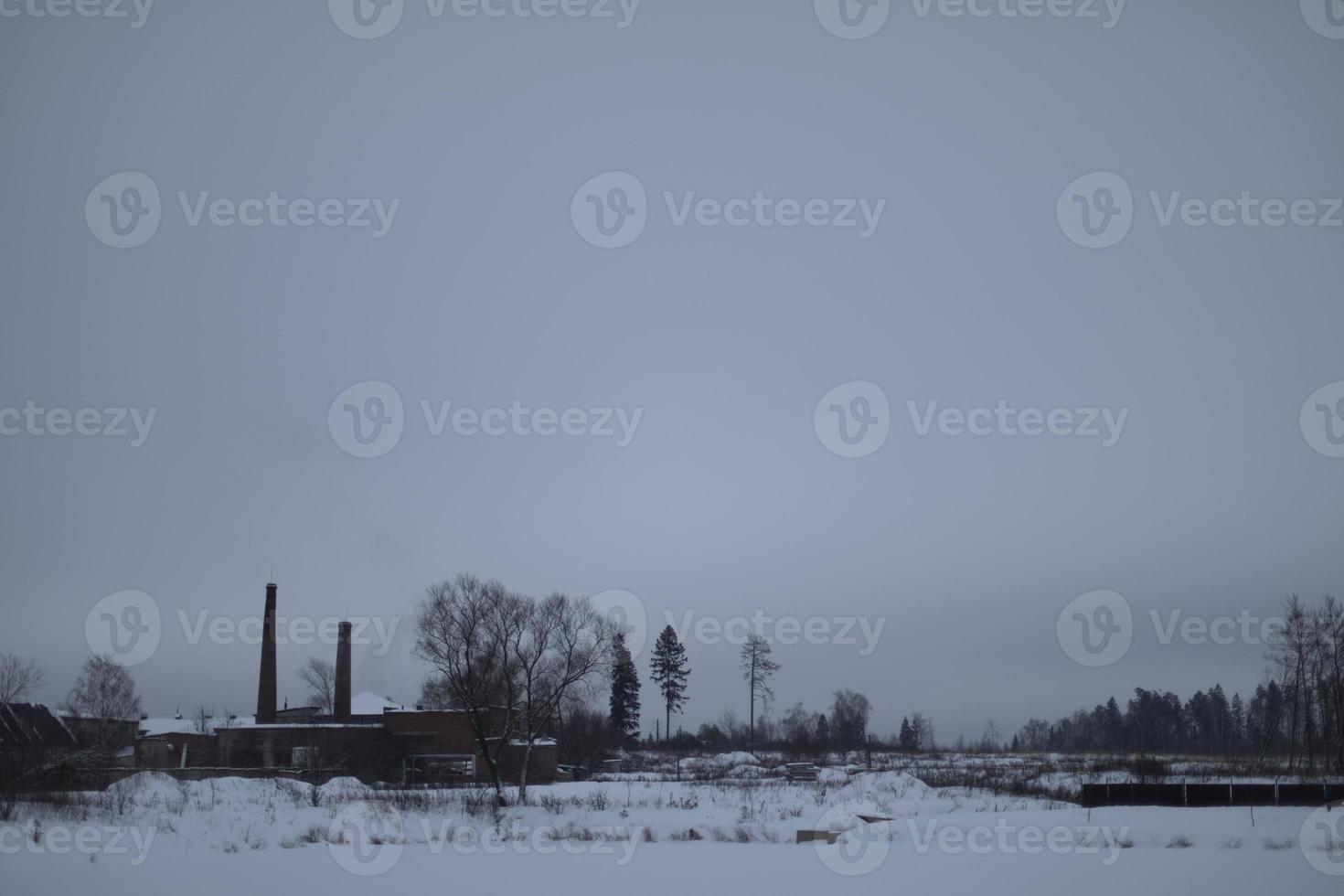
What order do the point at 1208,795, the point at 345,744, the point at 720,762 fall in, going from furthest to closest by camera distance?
the point at 720,762 < the point at 345,744 < the point at 1208,795

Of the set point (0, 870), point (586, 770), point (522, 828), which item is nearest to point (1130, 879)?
point (522, 828)

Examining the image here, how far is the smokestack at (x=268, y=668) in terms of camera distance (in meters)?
62.4

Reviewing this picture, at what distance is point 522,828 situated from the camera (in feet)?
105

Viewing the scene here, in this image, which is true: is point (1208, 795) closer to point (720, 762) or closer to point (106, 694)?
point (720, 762)

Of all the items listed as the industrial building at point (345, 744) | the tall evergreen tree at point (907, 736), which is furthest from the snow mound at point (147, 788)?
the tall evergreen tree at point (907, 736)

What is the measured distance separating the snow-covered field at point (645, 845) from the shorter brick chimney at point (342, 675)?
2445 cm

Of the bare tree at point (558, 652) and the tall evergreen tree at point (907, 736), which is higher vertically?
the bare tree at point (558, 652)

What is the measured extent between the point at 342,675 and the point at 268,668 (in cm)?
433

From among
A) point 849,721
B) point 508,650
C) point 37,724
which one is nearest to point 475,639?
point 508,650

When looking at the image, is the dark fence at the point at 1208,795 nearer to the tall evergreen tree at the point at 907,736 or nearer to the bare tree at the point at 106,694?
the bare tree at the point at 106,694

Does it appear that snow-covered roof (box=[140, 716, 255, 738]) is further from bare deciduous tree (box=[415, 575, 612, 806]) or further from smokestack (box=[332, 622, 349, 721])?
bare deciduous tree (box=[415, 575, 612, 806])

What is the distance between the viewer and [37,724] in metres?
67.6

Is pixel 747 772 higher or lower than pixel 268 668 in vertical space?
lower

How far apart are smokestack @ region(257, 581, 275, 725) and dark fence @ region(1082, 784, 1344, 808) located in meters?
47.0
